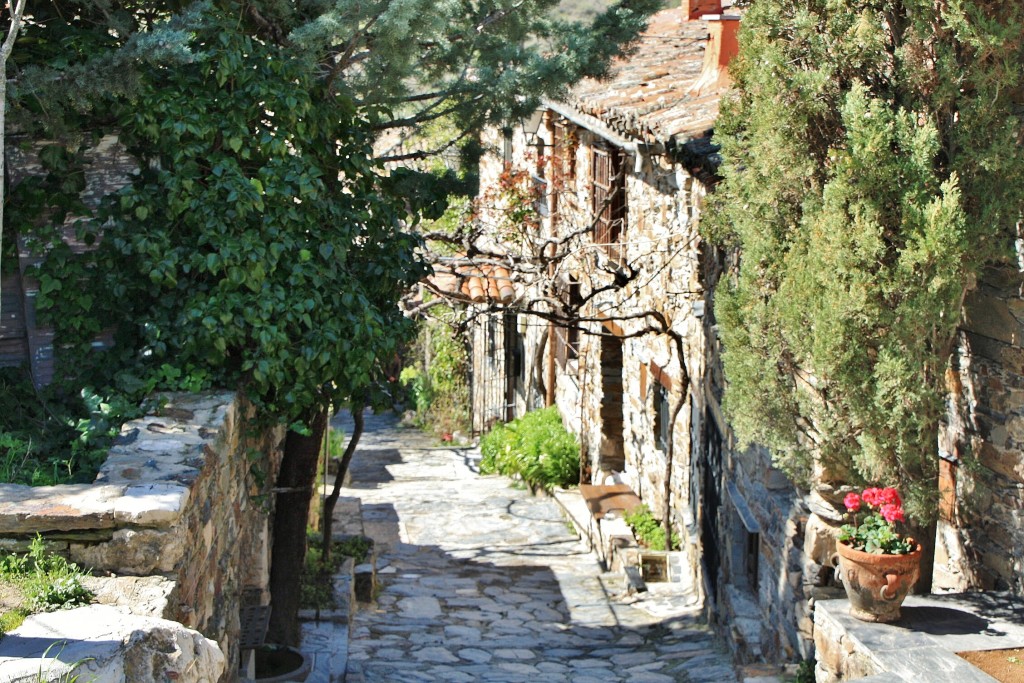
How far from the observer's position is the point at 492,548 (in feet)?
37.6

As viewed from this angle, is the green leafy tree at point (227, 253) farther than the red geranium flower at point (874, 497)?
Yes

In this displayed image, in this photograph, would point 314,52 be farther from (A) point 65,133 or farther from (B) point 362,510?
(B) point 362,510

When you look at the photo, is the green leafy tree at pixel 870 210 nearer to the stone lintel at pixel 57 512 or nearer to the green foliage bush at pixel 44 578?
the stone lintel at pixel 57 512

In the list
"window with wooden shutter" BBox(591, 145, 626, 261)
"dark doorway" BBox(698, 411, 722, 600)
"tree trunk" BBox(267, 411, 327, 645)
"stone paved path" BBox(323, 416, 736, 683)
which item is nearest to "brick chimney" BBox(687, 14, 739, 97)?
"window with wooden shutter" BBox(591, 145, 626, 261)

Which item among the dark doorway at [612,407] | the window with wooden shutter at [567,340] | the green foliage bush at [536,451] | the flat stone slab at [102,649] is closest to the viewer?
the flat stone slab at [102,649]

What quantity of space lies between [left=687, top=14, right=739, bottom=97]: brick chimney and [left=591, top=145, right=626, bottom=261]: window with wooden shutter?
1.97 meters

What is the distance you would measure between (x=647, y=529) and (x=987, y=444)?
572 centimetres

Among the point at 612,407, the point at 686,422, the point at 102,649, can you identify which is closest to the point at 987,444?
the point at 102,649

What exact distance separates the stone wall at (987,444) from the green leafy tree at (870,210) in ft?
0.62

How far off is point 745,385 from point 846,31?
1851 mm

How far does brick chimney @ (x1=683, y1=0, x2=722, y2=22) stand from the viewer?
10.1 meters

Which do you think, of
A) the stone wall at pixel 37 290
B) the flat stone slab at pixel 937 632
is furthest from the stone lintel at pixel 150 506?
the flat stone slab at pixel 937 632

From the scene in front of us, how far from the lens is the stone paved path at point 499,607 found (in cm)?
770

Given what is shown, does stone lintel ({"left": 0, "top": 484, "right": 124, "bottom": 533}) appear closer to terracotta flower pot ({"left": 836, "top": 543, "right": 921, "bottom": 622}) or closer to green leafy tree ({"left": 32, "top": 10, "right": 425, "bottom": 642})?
green leafy tree ({"left": 32, "top": 10, "right": 425, "bottom": 642})
